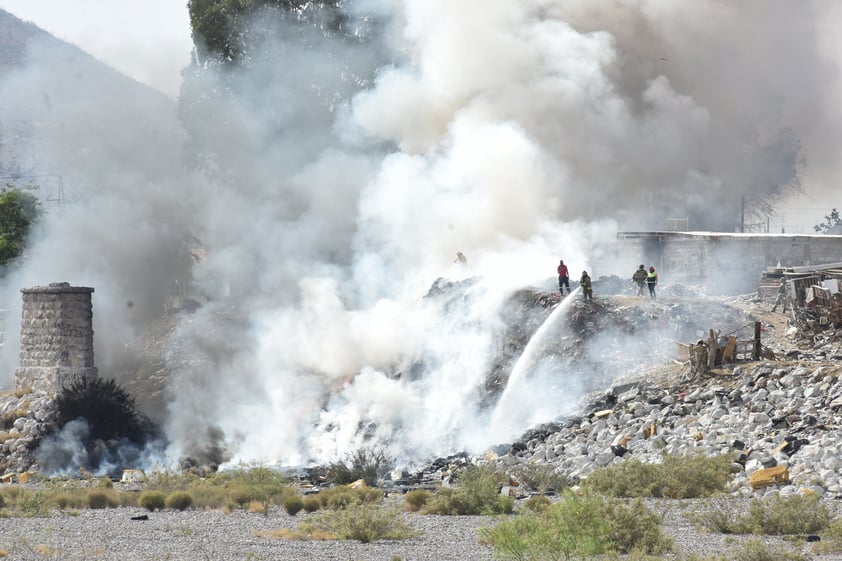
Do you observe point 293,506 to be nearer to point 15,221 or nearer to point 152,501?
point 152,501

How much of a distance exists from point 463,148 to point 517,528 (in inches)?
949

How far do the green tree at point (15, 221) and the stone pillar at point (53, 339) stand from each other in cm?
1043

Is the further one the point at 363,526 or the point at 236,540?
the point at 363,526

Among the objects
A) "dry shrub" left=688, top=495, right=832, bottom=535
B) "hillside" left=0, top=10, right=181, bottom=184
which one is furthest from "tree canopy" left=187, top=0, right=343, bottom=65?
"dry shrub" left=688, top=495, right=832, bottom=535

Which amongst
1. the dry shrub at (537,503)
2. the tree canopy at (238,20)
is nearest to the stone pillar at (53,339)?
the dry shrub at (537,503)

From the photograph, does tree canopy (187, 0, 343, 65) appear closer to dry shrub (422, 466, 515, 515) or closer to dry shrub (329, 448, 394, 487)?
dry shrub (329, 448, 394, 487)

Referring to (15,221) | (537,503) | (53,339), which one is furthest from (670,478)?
(15,221)

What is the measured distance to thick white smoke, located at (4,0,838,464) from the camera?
3053 cm

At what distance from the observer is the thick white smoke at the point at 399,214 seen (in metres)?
30.5

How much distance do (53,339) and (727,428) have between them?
18.0 metres

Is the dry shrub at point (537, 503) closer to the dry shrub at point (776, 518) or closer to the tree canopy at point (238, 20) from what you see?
the dry shrub at point (776, 518)

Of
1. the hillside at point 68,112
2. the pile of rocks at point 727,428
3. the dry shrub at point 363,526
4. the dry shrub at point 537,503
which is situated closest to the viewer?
the dry shrub at point 363,526

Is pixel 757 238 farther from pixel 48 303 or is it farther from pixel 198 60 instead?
pixel 198 60

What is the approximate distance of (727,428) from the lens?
19938mm
